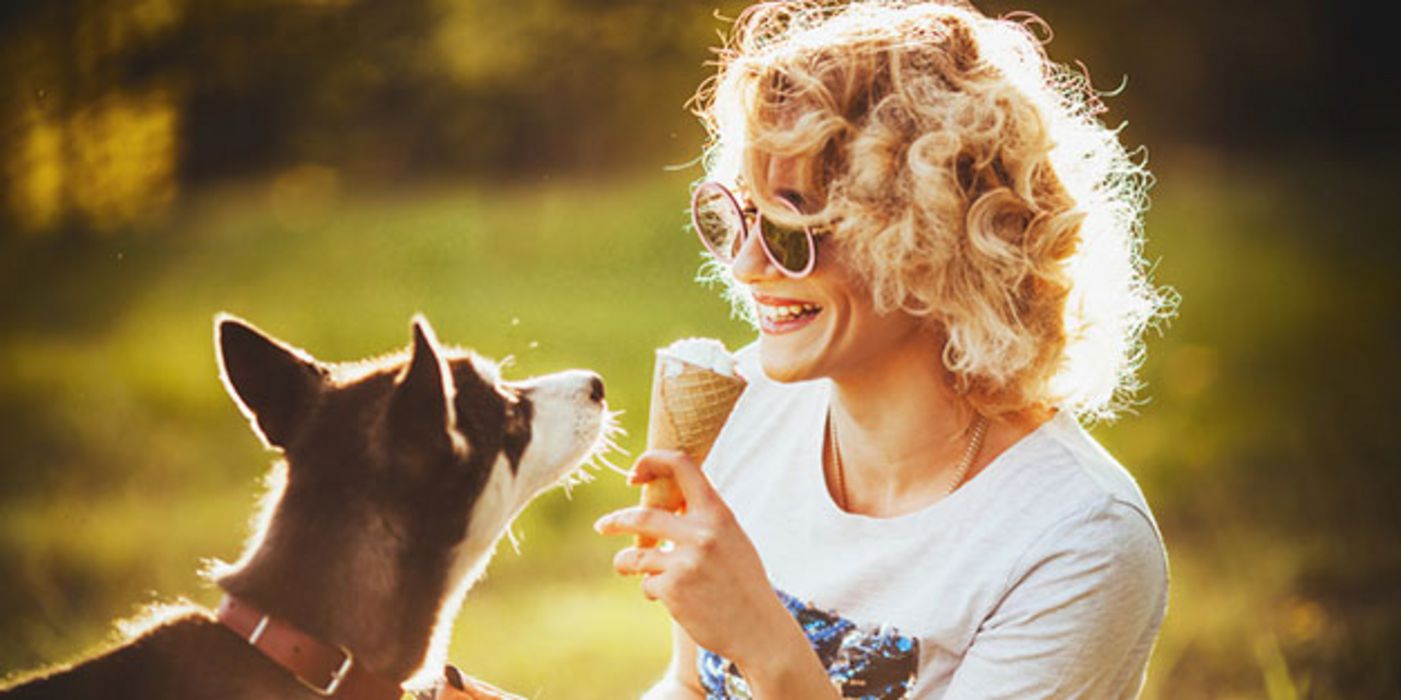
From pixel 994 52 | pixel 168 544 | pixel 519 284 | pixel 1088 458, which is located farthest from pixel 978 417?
pixel 168 544

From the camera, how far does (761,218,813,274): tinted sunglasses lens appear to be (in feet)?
7.50

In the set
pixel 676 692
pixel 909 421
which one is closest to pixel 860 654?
pixel 909 421

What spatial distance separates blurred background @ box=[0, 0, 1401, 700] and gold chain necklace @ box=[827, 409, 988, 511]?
2.78ft

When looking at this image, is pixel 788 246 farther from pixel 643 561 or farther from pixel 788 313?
pixel 643 561

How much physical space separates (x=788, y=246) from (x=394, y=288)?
7.37 feet

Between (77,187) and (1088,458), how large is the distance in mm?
2212

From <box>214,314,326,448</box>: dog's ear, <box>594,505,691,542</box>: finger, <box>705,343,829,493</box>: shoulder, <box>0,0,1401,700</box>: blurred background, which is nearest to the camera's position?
<box>594,505,691,542</box>: finger

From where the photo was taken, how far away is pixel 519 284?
13.8ft

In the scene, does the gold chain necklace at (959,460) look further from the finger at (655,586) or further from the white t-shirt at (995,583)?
the finger at (655,586)

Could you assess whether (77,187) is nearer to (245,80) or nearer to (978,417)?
(245,80)

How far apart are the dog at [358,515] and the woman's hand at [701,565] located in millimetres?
460

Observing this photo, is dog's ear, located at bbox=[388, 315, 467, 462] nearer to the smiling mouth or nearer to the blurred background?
the smiling mouth

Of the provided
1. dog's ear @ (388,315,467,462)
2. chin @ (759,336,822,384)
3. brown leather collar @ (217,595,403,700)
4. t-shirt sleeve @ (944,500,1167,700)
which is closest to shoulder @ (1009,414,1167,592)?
t-shirt sleeve @ (944,500,1167,700)

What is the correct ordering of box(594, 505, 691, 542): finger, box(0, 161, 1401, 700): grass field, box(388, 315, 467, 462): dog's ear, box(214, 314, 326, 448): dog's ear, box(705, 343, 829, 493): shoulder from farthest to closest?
box(0, 161, 1401, 700): grass field < box(705, 343, 829, 493): shoulder < box(388, 315, 467, 462): dog's ear < box(214, 314, 326, 448): dog's ear < box(594, 505, 691, 542): finger
